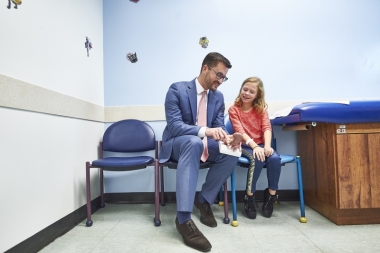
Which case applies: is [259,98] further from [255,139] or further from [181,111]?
[181,111]

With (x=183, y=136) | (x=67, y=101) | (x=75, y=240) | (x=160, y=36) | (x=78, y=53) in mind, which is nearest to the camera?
(x=75, y=240)

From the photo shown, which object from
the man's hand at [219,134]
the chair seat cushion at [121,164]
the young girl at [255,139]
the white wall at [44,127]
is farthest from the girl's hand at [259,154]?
the white wall at [44,127]

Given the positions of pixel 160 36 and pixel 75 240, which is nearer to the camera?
pixel 75 240

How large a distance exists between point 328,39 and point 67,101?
228 cm

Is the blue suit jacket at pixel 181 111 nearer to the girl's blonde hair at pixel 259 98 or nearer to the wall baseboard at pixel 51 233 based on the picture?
the girl's blonde hair at pixel 259 98

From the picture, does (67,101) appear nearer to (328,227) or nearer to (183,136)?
(183,136)

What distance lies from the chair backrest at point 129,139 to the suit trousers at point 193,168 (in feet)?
1.65

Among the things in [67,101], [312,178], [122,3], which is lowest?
[312,178]

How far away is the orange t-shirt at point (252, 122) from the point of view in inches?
70.4

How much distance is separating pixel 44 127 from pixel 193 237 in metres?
1.06

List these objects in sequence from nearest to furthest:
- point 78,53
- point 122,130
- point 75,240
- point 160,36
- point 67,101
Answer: point 75,240 → point 67,101 → point 78,53 → point 122,130 → point 160,36

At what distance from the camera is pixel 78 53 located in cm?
179

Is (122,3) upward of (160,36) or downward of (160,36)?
upward

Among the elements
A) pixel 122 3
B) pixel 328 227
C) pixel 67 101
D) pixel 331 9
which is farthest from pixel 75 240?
pixel 331 9
